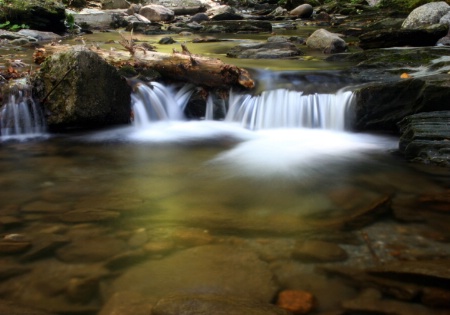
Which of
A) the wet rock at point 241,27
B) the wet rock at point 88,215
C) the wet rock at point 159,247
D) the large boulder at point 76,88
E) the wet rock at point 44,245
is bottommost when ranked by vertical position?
the wet rock at point 159,247

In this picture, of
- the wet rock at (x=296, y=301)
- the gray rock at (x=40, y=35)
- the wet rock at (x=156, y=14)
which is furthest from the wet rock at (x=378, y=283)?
the wet rock at (x=156, y=14)

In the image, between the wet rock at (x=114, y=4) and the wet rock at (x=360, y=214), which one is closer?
the wet rock at (x=360, y=214)

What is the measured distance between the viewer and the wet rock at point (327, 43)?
11398 mm

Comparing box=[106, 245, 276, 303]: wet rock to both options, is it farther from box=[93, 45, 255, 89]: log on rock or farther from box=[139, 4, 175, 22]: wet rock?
box=[139, 4, 175, 22]: wet rock

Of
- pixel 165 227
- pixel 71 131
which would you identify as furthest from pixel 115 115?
pixel 165 227

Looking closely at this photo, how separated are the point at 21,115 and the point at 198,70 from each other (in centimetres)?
283

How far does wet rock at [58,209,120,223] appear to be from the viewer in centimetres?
332

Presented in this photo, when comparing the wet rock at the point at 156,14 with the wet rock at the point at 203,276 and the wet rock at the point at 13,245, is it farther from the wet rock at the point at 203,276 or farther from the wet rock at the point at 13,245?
the wet rock at the point at 203,276

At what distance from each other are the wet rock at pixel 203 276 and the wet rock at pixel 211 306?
8cm

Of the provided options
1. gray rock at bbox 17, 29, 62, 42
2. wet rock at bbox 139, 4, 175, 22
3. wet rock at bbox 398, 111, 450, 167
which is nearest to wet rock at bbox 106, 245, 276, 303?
wet rock at bbox 398, 111, 450, 167

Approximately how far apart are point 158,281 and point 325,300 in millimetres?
999

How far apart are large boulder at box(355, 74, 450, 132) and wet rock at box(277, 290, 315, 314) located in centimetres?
453

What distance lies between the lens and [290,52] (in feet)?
34.7

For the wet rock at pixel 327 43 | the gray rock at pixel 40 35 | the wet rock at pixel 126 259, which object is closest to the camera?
the wet rock at pixel 126 259
